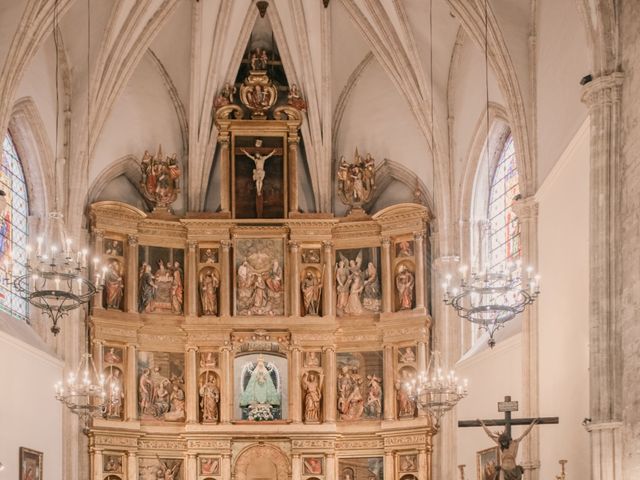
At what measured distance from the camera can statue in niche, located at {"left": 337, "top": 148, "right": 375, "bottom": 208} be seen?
107ft

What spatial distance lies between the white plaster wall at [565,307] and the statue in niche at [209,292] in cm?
Answer: 907

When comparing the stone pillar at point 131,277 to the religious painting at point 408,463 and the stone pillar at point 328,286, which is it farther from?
the religious painting at point 408,463

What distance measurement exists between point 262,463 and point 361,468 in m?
2.24

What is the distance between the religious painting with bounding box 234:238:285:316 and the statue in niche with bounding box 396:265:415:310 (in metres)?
2.70

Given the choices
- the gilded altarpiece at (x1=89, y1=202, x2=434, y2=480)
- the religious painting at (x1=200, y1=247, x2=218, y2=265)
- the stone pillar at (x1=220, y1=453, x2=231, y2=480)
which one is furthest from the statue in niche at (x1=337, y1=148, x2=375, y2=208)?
the stone pillar at (x1=220, y1=453, x2=231, y2=480)

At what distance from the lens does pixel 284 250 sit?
32.5 meters

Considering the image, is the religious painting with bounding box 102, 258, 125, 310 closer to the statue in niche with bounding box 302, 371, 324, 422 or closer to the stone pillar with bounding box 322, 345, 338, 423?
the statue in niche with bounding box 302, 371, 324, 422

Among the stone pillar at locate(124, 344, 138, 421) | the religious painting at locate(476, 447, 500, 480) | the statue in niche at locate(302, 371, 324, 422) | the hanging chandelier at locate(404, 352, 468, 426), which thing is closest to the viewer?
the hanging chandelier at locate(404, 352, 468, 426)

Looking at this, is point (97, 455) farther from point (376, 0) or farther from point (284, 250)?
point (376, 0)

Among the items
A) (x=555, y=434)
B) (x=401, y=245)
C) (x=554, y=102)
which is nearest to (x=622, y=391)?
(x=555, y=434)

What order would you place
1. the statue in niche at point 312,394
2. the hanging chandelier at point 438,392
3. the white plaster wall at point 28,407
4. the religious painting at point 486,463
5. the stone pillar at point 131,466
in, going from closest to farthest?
the white plaster wall at point 28,407 < the hanging chandelier at point 438,392 < the religious painting at point 486,463 < the stone pillar at point 131,466 < the statue in niche at point 312,394

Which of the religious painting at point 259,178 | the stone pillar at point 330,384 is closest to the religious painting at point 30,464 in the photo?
the stone pillar at point 330,384

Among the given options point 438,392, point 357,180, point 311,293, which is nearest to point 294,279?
point 311,293

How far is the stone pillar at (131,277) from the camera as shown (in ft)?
103
